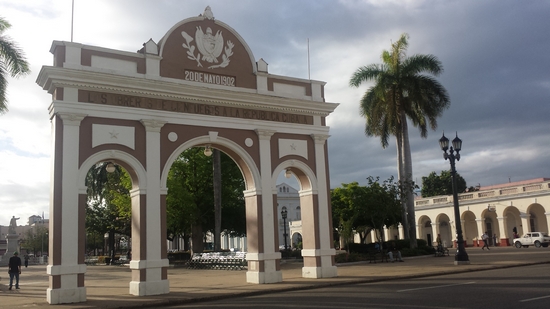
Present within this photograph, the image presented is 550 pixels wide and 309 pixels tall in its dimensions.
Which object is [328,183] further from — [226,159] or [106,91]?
[226,159]

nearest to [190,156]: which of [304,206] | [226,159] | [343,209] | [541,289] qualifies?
[226,159]

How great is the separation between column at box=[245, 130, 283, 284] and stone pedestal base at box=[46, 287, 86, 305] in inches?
241

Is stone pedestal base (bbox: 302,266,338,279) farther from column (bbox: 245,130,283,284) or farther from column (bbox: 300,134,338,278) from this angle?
column (bbox: 245,130,283,284)

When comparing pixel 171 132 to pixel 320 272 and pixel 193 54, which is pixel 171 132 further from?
pixel 320 272

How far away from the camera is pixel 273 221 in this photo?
62.1 ft

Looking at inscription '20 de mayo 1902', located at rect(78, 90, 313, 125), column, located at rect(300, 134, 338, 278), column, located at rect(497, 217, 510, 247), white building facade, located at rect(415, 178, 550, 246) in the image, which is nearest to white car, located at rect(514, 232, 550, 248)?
white building facade, located at rect(415, 178, 550, 246)

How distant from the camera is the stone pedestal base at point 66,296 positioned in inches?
566

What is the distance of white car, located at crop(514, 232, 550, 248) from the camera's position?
39656 millimetres

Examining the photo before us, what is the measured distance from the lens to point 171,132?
57.2ft

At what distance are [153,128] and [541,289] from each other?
12.4 metres

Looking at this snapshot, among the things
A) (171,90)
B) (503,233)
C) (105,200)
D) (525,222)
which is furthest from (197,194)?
(525,222)

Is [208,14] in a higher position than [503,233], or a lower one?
higher

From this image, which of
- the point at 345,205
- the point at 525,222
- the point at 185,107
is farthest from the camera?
the point at 525,222

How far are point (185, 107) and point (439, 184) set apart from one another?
229ft
